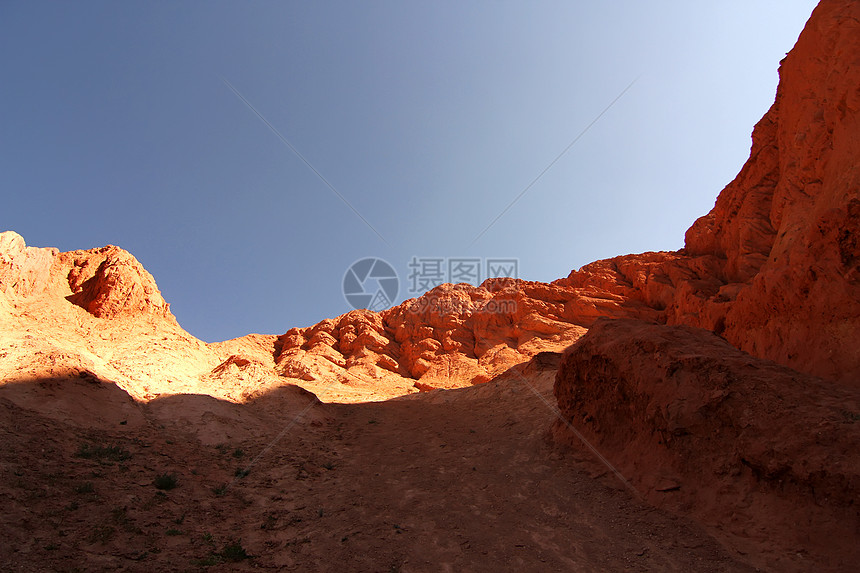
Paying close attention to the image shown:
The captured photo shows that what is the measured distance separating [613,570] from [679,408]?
3471 millimetres

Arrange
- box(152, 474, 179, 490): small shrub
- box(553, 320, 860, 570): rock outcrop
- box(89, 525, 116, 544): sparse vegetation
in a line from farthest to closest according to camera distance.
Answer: box(152, 474, 179, 490): small shrub
box(89, 525, 116, 544): sparse vegetation
box(553, 320, 860, 570): rock outcrop

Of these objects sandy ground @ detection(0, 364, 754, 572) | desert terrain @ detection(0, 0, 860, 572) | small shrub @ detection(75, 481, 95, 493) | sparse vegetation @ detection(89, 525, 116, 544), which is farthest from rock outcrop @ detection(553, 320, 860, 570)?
small shrub @ detection(75, 481, 95, 493)

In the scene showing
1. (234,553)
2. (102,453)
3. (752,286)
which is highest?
(752,286)

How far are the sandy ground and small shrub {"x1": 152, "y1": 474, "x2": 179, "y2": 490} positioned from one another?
137 mm

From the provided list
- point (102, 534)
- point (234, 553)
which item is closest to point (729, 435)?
point (234, 553)

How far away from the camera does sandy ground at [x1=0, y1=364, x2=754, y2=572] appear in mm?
6562

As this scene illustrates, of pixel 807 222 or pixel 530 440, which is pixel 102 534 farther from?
pixel 807 222

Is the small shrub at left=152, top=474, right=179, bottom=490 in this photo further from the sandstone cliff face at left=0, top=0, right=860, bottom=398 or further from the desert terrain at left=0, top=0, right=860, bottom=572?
the sandstone cliff face at left=0, top=0, right=860, bottom=398

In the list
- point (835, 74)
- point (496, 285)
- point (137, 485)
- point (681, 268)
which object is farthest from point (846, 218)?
point (496, 285)

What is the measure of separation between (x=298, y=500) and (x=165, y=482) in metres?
2.81

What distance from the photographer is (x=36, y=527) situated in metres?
6.18

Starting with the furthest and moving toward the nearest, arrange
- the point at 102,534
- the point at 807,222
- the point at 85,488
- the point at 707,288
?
1. the point at 707,288
2. the point at 807,222
3. the point at 85,488
4. the point at 102,534

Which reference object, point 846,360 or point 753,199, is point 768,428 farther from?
point 753,199

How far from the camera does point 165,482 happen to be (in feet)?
28.5
